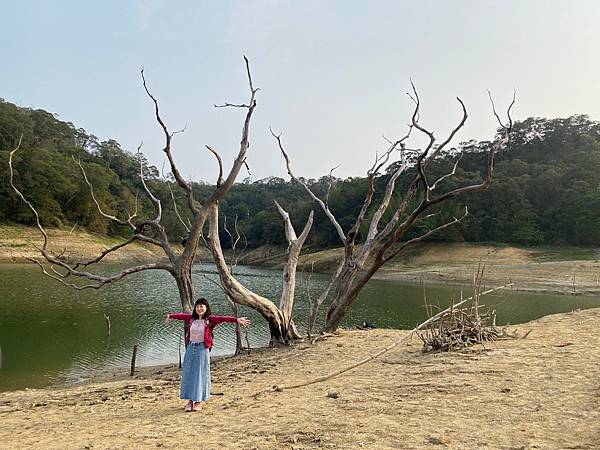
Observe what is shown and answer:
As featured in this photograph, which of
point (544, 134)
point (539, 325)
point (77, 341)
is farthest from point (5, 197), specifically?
point (544, 134)

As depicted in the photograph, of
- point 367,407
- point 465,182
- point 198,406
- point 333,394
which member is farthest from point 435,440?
point 465,182

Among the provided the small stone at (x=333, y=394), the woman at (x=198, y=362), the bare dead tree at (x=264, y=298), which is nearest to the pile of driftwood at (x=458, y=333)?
the small stone at (x=333, y=394)

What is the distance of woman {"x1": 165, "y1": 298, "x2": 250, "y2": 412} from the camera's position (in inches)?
234

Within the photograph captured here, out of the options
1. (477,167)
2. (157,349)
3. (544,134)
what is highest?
(544,134)

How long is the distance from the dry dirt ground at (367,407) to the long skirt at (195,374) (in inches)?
8.6

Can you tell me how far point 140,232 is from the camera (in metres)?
10.9

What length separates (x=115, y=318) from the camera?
750 inches

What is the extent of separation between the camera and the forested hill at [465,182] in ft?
157

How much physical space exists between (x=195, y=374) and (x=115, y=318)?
14.3 m

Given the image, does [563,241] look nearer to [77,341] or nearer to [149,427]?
[77,341]

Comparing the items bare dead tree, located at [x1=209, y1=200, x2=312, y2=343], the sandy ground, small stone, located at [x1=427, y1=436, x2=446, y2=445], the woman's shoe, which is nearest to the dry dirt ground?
small stone, located at [x1=427, y1=436, x2=446, y2=445]

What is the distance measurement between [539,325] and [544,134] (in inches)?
2327

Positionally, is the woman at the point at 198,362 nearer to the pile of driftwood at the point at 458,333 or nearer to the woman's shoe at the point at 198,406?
the woman's shoe at the point at 198,406

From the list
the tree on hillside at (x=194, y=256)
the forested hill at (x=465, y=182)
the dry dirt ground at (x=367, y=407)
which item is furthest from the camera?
the forested hill at (x=465, y=182)
